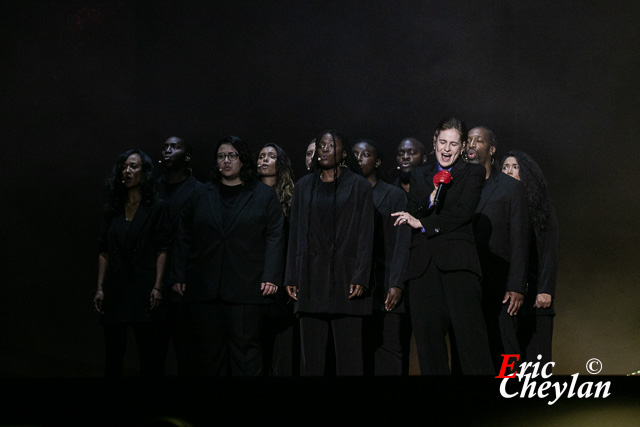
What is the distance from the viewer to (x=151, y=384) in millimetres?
2426

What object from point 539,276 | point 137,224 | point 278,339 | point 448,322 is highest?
point 137,224

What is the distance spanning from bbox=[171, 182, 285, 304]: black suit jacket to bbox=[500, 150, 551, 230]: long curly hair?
1500 mm

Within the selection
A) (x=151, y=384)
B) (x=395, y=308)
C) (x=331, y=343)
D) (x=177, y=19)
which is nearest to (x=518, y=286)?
(x=395, y=308)

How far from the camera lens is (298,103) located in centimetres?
578

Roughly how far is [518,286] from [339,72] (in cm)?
265

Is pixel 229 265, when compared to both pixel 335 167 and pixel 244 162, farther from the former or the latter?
pixel 335 167

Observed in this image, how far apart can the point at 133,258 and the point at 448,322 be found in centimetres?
179

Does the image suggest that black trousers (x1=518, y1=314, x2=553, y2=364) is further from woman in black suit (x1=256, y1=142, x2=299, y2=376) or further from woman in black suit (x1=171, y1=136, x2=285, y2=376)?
woman in black suit (x1=171, y1=136, x2=285, y2=376)

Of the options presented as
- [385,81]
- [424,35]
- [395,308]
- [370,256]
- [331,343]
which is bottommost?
[331,343]

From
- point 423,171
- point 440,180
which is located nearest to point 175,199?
point 423,171

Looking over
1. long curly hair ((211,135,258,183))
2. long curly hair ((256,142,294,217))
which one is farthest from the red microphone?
long curly hair ((256,142,294,217))

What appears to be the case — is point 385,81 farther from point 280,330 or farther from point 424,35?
point 280,330

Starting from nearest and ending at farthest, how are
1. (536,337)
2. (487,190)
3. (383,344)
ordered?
(487,190) → (383,344) → (536,337)

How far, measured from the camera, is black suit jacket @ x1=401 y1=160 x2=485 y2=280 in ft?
11.2
